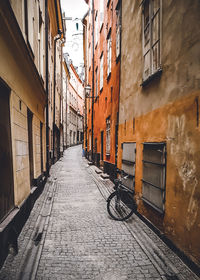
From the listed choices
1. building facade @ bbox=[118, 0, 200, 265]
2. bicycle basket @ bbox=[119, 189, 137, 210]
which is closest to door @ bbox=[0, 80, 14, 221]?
bicycle basket @ bbox=[119, 189, 137, 210]

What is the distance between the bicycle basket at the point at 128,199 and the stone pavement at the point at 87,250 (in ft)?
1.24

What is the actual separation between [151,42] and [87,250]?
4858 mm

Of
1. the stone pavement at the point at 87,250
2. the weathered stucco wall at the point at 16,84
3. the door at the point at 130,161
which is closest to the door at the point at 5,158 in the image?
the weathered stucco wall at the point at 16,84

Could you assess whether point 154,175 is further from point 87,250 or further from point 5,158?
point 5,158

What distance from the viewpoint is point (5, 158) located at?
3.80 m

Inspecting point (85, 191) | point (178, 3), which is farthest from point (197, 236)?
point (85, 191)

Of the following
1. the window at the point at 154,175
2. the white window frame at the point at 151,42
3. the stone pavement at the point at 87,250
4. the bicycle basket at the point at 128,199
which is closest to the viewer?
the stone pavement at the point at 87,250

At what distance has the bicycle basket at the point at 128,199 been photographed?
527cm

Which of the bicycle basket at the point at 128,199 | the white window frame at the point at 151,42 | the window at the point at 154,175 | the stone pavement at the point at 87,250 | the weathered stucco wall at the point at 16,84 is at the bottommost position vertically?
the stone pavement at the point at 87,250

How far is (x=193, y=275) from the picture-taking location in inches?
121

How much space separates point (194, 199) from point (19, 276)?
2900 millimetres

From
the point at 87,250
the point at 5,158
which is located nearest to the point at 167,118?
the point at 87,250

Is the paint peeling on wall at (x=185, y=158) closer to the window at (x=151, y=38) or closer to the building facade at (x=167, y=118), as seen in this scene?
the building facade at (x=167, y=118)

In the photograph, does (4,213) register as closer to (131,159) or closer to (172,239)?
(172,239)
